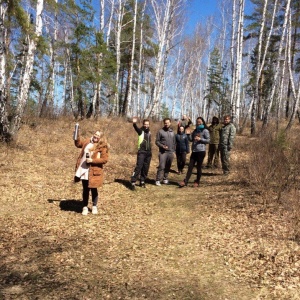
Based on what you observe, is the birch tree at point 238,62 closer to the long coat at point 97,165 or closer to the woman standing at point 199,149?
the woman standing at point 199,149

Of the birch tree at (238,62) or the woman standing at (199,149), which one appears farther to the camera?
the birch tree at (238,62)

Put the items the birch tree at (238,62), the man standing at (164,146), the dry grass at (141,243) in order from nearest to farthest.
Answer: the dry grass at (141,243) < the man standing at (164,146) < the birch tree at (238,62)

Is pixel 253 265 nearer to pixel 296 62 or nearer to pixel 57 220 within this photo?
pixel 57 220

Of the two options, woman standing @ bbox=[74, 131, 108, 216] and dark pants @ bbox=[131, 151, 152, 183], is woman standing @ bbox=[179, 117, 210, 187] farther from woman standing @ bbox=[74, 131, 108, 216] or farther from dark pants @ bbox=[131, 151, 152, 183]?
woman standing @ bbox=[74, 131, 108, 216]

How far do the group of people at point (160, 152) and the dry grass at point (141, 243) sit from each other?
1.66 ft

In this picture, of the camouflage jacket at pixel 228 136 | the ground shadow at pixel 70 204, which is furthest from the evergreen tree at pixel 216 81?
the ground shadow at pixel 70 204

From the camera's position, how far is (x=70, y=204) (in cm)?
662

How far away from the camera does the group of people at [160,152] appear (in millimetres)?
5867

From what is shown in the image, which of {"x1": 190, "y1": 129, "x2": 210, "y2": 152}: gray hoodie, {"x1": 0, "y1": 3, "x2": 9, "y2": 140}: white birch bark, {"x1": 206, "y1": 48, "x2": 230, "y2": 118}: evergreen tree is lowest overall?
{"x1": 190, "y1": 129, "x2": 210, "y2": 152}: gray hoodie

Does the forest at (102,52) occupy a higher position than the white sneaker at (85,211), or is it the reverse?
the forest at (102,52)

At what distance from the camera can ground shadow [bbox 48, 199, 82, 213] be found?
6.32 metres

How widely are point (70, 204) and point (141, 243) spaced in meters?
2.46

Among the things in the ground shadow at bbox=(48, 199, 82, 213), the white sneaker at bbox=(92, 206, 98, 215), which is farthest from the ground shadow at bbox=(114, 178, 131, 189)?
the white sneaker at bbox=(92, 206, 98, 215)

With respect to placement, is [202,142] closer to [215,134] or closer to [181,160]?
[181,160]
